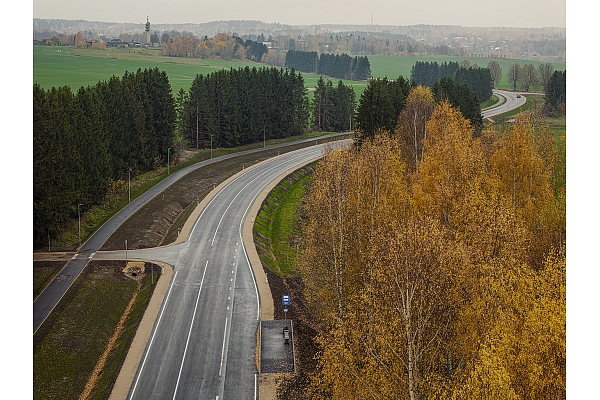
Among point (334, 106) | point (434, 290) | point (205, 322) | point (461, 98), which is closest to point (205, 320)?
point (205, 322)

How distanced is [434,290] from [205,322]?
2566 centimetres

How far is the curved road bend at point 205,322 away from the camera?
4062 centimetres

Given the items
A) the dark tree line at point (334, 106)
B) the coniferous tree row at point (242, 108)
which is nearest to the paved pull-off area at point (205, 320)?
the coniferous tree row at point (242, 108)

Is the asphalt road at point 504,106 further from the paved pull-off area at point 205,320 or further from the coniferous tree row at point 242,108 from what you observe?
the paved pull-off area at point 205,320

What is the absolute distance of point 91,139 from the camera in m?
73.9

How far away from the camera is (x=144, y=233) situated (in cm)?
7025

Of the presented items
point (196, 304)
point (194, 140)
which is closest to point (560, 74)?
point (194, 140)

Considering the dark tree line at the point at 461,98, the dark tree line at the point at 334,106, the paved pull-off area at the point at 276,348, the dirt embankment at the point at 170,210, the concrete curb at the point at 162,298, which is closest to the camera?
the concrete curb at the point at 162,298

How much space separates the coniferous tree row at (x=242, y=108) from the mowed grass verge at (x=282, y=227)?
26.2 meters

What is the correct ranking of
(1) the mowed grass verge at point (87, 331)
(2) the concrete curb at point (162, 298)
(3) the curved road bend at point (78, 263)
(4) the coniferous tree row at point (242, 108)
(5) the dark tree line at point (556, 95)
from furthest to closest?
(5) the dark tree line at point (556, 95) → (4) the coniferous tree row at point (242, 108) → (3) the curved road bend at point (78, 263) → (1) the mowed grass verge at point (87, 331) → (2) the concrete curb at point (162, 298)

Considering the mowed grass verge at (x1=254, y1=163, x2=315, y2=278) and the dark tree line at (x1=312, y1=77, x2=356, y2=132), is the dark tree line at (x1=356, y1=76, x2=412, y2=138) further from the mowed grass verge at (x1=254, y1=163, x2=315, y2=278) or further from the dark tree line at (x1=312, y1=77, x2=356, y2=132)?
the dark tree line at (x1=312, y1=77, x2=356, y2=132)

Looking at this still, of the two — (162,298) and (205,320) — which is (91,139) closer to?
(162,298)

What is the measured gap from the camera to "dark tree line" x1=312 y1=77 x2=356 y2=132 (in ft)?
512

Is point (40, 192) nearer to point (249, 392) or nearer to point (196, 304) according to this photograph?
point (196, 304)
